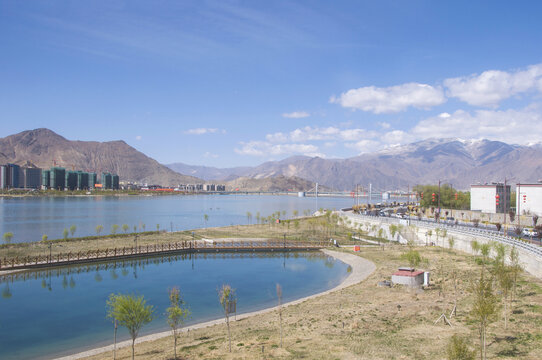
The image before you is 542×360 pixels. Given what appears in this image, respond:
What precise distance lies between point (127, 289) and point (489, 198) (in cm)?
7412

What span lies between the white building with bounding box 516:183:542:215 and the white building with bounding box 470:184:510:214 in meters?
6.61

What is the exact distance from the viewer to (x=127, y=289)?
36.7 meters

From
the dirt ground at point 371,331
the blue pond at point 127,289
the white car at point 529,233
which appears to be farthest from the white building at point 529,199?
the dirt ground at point 371,331

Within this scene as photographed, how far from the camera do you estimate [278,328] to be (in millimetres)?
23391

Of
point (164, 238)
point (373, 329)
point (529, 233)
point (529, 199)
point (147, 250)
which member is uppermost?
point (529, 199)

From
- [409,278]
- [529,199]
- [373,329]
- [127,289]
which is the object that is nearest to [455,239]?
[409,278]

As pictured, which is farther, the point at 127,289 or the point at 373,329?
the point at 127,289

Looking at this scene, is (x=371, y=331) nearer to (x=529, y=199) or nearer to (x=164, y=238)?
(x=164, y=238)

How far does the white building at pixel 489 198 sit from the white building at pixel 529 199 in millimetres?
6614

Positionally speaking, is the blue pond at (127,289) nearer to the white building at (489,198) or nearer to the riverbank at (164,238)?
the riverbank at (164,238)

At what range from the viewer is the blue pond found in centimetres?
2500

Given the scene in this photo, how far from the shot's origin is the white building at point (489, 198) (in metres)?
80.5

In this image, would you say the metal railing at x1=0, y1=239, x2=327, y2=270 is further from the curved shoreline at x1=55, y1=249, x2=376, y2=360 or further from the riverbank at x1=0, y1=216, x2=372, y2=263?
the curved shoreline at x1=55, y1=249, x2=376, y2=360

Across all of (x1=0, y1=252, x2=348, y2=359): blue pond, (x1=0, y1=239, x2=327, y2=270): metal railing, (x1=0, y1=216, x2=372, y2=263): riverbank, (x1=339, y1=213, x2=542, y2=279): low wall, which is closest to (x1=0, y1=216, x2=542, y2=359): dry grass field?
(x1=339, y1=213, x2=542, y2=279): low wall
